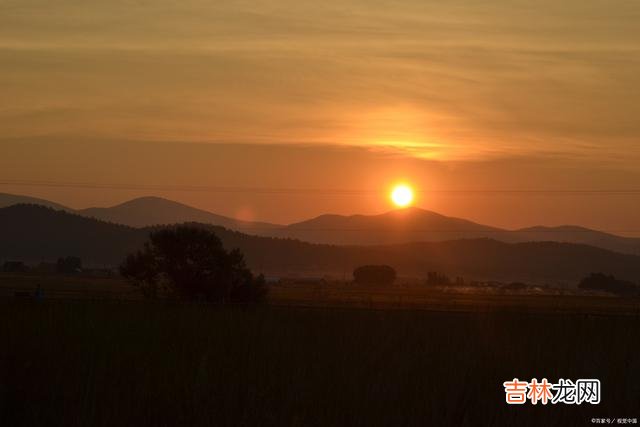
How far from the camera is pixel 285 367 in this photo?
54.2ft

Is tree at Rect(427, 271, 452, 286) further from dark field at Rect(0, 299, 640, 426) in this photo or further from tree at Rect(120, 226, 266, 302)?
dark field at Rect(0, 299, 640, 426)

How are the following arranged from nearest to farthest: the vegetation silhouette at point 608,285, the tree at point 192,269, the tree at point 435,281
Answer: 1. the tree at point 192,269
2. the vegetation silhouette at point 608,285
3. the tree at point 435,281

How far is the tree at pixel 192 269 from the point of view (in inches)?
1913

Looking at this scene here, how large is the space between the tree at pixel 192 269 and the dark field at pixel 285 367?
25591 millimetres

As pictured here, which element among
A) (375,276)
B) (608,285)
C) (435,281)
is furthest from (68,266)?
(608,285)

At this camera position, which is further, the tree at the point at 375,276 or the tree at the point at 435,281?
the tree at the point at 435,281

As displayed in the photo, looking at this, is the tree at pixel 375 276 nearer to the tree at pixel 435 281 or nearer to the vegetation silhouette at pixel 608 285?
the tree at pixel 435 281

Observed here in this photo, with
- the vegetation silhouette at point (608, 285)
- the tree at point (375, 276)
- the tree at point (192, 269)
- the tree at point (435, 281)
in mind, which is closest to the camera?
the tree at point (192, 269)

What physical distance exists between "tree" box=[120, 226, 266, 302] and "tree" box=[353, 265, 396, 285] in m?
92.1

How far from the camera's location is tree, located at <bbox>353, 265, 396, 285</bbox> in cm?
14350

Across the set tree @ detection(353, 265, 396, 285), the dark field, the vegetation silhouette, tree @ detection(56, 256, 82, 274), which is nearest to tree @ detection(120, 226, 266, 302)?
the dark field

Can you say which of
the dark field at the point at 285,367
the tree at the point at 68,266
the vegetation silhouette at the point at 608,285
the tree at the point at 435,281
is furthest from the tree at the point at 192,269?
the tree at the point at 435,281

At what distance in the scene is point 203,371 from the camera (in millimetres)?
15102

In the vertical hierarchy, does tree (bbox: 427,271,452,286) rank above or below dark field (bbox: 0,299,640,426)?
above
